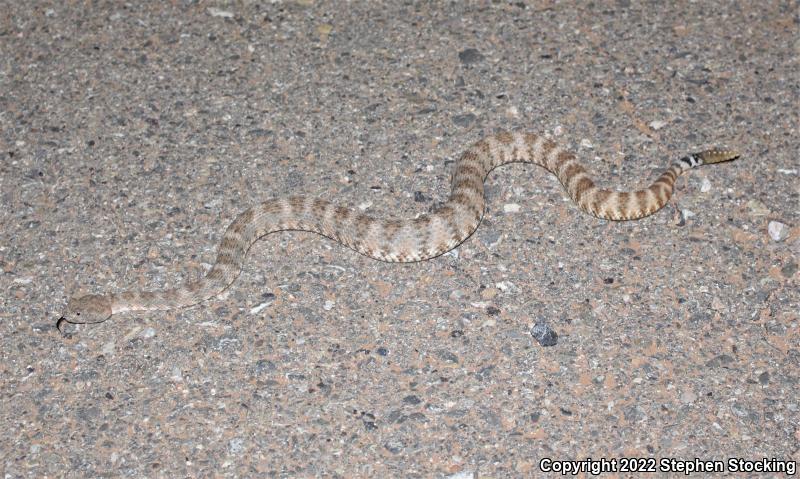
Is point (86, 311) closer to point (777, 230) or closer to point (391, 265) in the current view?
point (391, 265)

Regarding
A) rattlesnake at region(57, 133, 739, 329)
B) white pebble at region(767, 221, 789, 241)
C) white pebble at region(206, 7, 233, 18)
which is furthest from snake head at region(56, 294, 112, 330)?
white pebble at region(767, 221, 789, 241)

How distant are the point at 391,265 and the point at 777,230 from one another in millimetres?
3557

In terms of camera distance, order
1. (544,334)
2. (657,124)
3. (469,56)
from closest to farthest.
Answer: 1. (544,334)
2. (657,124)
3. (469,56)

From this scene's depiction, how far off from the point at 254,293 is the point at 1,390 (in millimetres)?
2158

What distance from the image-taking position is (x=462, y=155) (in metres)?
8.88

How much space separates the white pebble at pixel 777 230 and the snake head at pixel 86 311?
5.94m

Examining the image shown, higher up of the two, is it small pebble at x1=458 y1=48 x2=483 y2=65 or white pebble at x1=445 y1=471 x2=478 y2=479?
small pebble at x1=458 y1=48 x2=483 y2=65

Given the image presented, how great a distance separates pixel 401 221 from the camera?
8219 millimetres

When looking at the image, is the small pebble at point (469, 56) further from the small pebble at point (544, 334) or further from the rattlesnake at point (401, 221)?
the small pebble at point (544, 334)

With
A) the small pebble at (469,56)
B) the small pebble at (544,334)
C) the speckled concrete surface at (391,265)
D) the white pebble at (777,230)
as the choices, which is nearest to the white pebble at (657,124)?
A: the speckled concrete surface at (391,265)

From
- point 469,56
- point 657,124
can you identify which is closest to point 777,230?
point 657,124

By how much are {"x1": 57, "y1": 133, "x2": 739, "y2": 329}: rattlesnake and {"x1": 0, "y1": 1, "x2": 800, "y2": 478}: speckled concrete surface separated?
156 mm

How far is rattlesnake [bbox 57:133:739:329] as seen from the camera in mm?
7785

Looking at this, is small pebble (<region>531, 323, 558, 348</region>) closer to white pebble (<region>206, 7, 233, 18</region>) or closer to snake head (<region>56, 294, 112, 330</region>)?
snake head (<region>56, 294, 112, 330</region>)
